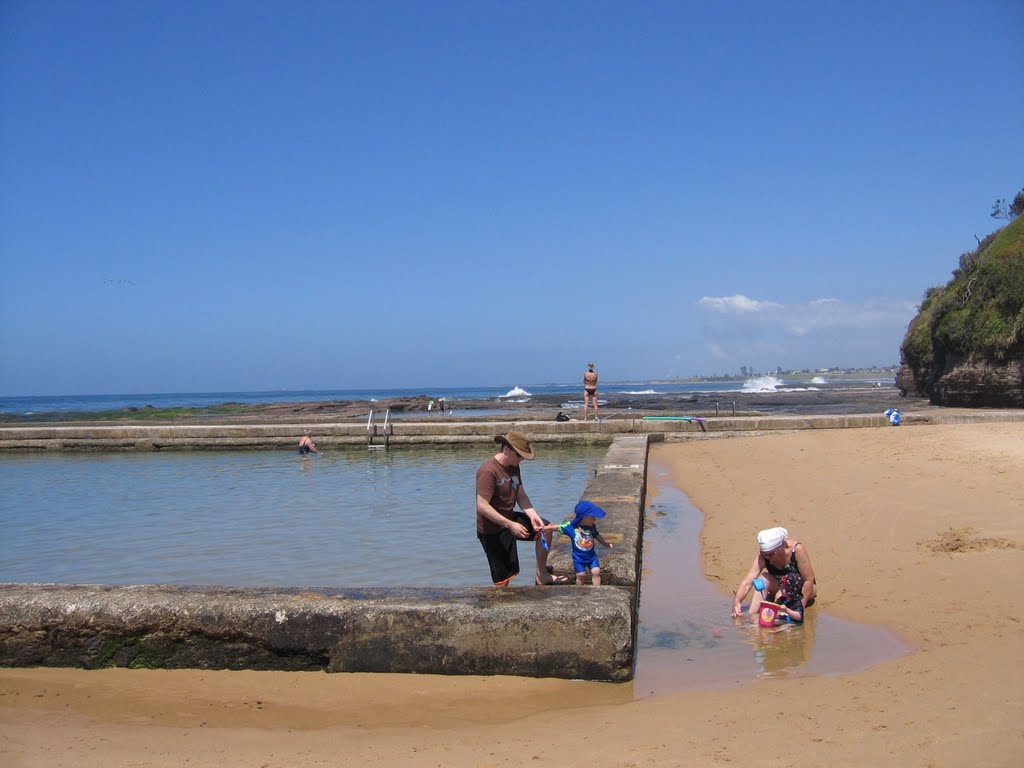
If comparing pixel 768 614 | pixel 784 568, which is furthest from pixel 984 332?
pixel 768 614

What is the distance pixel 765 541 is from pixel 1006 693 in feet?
6.11

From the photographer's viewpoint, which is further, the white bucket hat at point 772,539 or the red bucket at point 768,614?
the white bucket hat at point 772,539

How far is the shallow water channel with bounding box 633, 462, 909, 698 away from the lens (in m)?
4.49

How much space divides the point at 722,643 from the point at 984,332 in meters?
21.1

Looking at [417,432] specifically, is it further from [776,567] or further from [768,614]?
[768,614]

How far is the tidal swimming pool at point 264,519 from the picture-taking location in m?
7.44

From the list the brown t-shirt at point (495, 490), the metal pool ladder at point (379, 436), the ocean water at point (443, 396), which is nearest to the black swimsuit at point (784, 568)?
the brown t-shirt at point (495, 490)

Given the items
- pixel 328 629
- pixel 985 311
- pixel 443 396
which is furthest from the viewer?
pixel 443 396

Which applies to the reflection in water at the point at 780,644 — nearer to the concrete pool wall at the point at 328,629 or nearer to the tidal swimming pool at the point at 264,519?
A: the concrete pool wall at the point at 328,629

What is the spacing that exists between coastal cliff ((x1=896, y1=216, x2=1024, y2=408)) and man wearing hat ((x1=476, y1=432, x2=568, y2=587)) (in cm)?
1958

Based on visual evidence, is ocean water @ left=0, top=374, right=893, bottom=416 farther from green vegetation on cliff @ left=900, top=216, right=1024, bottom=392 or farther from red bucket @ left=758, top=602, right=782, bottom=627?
red bucket @ left=758, top=602, right=782, bottom=627

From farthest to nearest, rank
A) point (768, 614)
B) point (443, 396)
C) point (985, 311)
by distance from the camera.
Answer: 1. point (443, 396)
2. point (985, 311)
3. point (768, 614)

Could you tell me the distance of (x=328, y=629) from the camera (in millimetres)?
4613

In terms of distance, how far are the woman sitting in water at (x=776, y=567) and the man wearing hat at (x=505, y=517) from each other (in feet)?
4.11
